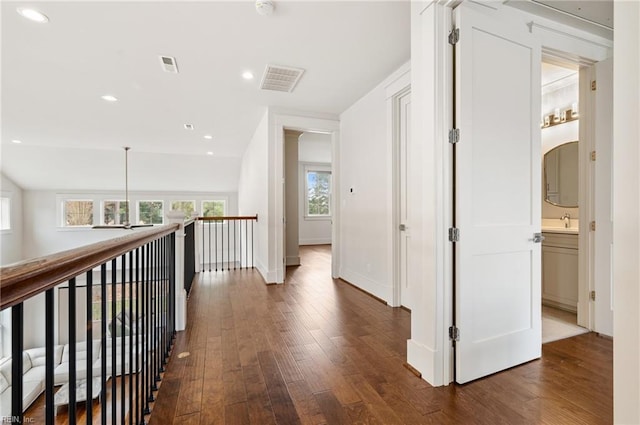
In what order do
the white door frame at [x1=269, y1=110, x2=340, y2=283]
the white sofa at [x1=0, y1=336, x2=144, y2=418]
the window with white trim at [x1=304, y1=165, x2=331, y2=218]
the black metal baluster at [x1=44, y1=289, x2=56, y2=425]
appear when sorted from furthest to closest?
1. the window with white trim at [x1=304, y1=165, x2=331, y2=218]
2. the white door frame at [x1=269, y1=110, x2=340, y2=283]
3. the white sofa at [x1=0, y1=336, x2=144, y2=418]
4. the black metal baluster at [x1=44, y1=289, x2=56, y2=425]

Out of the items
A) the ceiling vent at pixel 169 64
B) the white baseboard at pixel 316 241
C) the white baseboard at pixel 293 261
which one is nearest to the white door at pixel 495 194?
the ceiling vent at pixel 169 64

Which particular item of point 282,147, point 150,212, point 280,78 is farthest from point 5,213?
point 280,78

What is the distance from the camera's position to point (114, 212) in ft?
29.0

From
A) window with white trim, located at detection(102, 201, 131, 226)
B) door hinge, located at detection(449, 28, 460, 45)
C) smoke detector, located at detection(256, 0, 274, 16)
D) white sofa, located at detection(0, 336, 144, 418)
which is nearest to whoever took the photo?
door hinge, located at detection(449, 28, 460, 45)

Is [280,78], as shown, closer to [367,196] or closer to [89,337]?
[367,196]

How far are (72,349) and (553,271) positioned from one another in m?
3.88

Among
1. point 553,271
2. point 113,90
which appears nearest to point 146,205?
point 113,90

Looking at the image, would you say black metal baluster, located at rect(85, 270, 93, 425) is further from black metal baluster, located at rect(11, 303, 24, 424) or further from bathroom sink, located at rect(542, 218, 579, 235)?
bathroom sink, located at rect(542, 218, 579, 235)

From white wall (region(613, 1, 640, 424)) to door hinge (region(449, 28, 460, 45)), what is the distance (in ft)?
3.11

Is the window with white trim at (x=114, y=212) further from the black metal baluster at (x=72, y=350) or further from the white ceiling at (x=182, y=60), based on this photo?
the black metal baluster at (x=72, y=350)

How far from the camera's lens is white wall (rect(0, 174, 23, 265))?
7.35 metres

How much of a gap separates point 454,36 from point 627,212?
4.53 ft

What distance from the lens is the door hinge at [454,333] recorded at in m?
1.79

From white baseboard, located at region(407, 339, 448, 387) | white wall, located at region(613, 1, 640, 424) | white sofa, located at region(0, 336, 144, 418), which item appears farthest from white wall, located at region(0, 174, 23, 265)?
white wall, located at region(613, 1, 640, 424)
